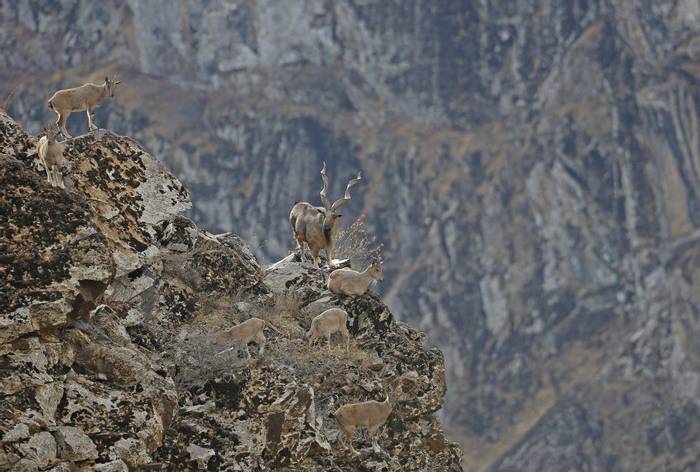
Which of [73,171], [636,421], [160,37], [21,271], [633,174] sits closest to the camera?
[21,271]

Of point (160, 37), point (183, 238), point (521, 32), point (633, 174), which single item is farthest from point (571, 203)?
point (183, 238)

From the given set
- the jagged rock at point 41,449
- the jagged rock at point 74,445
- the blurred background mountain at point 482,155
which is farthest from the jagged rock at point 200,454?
the blurred background mountain at point 482,155

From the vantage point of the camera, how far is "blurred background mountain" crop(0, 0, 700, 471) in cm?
12250

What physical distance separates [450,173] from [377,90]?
11.4m

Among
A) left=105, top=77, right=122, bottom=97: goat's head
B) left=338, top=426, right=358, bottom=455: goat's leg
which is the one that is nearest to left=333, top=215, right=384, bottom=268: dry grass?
left=105, top=77, right=122, bottom=97: goat's head

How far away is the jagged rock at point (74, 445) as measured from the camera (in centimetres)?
1741

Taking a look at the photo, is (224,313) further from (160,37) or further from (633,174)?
(160,37)

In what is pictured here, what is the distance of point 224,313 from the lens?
22469mm

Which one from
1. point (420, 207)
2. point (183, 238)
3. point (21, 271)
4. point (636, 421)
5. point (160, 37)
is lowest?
point (21, 271)

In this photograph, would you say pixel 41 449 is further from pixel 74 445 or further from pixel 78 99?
pixel 78 99

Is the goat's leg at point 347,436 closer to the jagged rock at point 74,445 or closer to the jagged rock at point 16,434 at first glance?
the jagged rock at point 74,445

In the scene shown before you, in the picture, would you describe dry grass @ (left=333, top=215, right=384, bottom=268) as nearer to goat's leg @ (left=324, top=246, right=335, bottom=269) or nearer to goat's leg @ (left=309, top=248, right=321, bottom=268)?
goat's leg @ (left=324, top=246, right=335, bottom=269)

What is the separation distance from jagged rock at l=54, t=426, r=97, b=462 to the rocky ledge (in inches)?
0.7

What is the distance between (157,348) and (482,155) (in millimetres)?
119690
